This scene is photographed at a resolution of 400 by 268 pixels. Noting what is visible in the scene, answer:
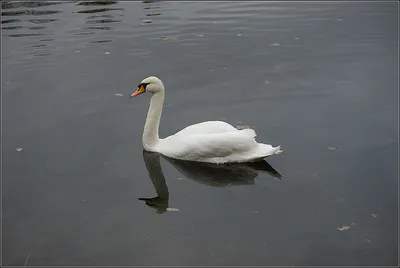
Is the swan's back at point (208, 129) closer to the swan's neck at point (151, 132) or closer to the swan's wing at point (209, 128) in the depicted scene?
the swan's wing at point (209, 128)

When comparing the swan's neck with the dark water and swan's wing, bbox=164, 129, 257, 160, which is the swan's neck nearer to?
the dark water

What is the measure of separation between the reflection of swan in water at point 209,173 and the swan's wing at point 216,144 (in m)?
0.18

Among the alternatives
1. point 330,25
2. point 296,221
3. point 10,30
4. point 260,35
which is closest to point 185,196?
point 296,221

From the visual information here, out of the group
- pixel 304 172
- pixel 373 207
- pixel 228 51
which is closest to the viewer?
pixel 373 207

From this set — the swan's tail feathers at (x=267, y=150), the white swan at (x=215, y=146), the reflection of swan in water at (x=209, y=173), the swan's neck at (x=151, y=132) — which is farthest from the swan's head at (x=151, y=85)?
the swan's tail feathers at (x=267, y=150)

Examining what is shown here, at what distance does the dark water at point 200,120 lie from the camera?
675 centimetres

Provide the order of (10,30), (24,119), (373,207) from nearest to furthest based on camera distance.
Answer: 1. (373,207)
2. (24,119)
3. (10,30)

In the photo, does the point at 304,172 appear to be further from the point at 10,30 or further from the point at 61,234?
the point at 10,30

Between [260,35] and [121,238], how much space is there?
28.3 feet

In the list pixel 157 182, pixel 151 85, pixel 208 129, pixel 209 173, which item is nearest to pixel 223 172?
pixel 209 173

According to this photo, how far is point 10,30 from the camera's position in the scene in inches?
618

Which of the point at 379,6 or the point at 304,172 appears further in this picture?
the point at 379,6

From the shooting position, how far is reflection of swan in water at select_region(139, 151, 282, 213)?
26.2ft

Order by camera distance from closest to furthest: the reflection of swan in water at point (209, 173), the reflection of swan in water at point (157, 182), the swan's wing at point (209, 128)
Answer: the reflection of swan in water at point (157, 182), the reflection of swan in water at point (209, 173), the swan's wing at point (209, 128)
